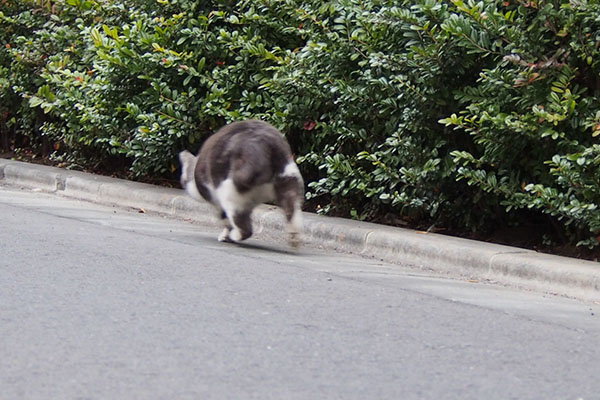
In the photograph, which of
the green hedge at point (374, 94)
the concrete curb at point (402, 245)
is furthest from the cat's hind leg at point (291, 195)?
the green hedge at point (374, 94)

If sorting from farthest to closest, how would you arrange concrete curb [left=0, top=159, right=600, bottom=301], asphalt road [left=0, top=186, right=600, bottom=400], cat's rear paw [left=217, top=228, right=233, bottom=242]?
cat's rear paw [left=217, top=228, right=233, bottom=242] < concrete curb [left=0, top=159, right=600, bottom=301] < asphalt road [left=0, top=186, right=600, bottom=400]

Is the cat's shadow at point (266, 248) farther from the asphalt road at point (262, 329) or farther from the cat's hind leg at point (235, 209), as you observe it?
the asphalt road at point (262, 329)

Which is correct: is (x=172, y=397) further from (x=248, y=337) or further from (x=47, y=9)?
(x=47, y=9)

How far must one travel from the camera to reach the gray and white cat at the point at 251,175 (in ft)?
26.3

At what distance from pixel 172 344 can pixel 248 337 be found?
1.32 ft

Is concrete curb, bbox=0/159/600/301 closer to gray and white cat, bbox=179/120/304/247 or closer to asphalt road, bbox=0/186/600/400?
asphalt road, bbox=0/186/600/400

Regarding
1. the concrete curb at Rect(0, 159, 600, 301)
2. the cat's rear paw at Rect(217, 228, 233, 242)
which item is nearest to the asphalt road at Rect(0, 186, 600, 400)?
the concrete curb at Rect(0, 159, 600, 301)

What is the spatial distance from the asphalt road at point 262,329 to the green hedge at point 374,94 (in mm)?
1077

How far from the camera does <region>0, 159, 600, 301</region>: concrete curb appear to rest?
7219 millimetres

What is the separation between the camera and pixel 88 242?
7.89 m

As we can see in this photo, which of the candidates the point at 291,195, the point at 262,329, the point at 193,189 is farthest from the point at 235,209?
the point at 262,329

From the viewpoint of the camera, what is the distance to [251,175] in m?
7.95

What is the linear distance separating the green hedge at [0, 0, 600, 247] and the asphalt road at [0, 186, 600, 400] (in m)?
1.08

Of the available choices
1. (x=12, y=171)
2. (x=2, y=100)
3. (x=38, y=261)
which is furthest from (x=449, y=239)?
(x=2, y=100)
